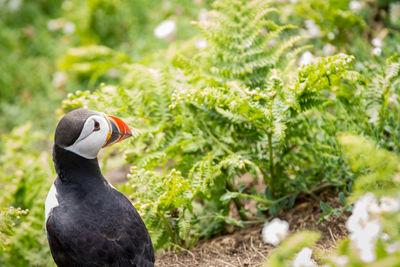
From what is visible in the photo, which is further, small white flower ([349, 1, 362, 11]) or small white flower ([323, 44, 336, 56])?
small white flower ([349, 1, 362, 11])

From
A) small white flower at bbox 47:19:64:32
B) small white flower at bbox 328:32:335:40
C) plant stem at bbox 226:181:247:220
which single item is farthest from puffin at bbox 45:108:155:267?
small white flower at bbox 47:19:64:32

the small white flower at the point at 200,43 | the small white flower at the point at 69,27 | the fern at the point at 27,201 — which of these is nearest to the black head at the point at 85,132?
the fern at the point at 27,201

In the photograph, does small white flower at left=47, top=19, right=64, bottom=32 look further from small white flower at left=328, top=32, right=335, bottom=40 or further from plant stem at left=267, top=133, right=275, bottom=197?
plant stem at left=267, top=133, right=275, bottom=197

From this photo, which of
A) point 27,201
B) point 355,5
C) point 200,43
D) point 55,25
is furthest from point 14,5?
point 355,5

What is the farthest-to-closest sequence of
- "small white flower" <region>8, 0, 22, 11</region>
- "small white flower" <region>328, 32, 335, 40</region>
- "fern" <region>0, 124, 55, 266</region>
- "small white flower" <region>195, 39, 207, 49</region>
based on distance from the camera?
1. "small white flower" <region>8, 0, 22, 11</region>
2. "small white flower" <region>195, 39, 207, 49</region>
3. "small white flower" <region>328, 32, 335, 40</region>
4. "fern" <region>0, 124, 55, 266</region>

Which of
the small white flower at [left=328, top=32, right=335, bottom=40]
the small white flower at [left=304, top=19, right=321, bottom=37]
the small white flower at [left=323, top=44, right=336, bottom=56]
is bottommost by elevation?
the small white flower at [left=323, top=44, right=336, bottom=56]

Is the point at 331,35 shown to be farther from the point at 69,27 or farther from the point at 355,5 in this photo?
the point at 69,27

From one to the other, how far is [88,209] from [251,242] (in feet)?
3.83

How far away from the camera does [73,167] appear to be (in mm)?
2285

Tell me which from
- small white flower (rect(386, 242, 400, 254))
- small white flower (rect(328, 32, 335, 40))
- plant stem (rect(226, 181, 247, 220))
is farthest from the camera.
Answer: small white flower (rect(328, 32, 335, 40))

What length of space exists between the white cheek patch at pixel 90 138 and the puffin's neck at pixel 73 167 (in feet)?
0.13

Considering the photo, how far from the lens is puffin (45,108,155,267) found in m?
2.07

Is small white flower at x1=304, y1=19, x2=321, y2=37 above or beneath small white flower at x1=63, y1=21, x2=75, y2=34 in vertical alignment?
beneath

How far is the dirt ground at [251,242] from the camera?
2553 millimetres
